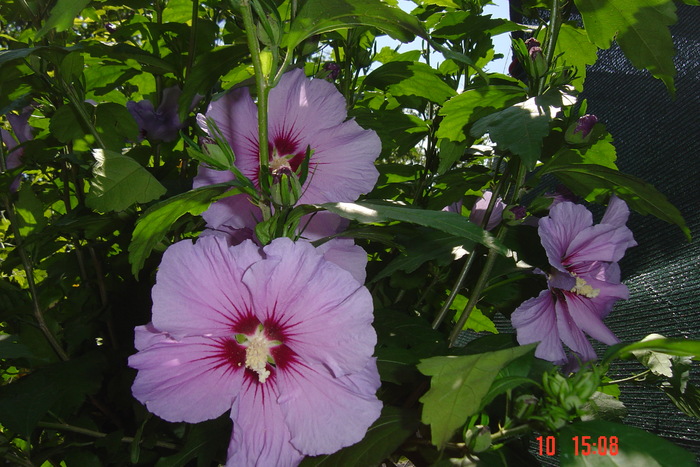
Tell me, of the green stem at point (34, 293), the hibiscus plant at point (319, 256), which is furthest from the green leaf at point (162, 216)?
the green stem at point (34, 293)

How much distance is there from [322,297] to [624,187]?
39 centimetres

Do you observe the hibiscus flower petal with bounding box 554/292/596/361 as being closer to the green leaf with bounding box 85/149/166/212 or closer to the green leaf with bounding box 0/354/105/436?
the green leaf with bounding box 85/149/166/212

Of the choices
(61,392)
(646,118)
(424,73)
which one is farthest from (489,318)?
(61,392)

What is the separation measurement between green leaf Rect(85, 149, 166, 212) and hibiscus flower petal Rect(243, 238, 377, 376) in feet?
0.63

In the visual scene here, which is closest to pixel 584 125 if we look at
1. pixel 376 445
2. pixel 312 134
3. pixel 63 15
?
pixel 312 134

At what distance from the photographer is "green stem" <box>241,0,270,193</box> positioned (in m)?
0.45

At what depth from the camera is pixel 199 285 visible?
1.44 feet

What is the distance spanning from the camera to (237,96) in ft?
1.81

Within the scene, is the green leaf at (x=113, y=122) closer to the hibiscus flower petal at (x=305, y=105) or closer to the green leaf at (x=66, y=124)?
the green leaf at (x=66, y=124)

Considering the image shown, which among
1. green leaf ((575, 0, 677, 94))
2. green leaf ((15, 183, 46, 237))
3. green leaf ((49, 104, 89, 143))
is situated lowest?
green leaf ((15, 183, 46, 237))

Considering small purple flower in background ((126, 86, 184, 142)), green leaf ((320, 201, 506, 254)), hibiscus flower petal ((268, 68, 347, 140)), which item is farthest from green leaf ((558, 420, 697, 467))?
small purple flower in background ((126, 86, 184, 142))

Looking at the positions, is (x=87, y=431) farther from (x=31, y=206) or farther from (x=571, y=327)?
(x=571, y=327)

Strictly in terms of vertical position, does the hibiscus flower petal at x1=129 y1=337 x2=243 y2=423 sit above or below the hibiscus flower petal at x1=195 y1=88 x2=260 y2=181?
below

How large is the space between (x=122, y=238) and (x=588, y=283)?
2.07ft
